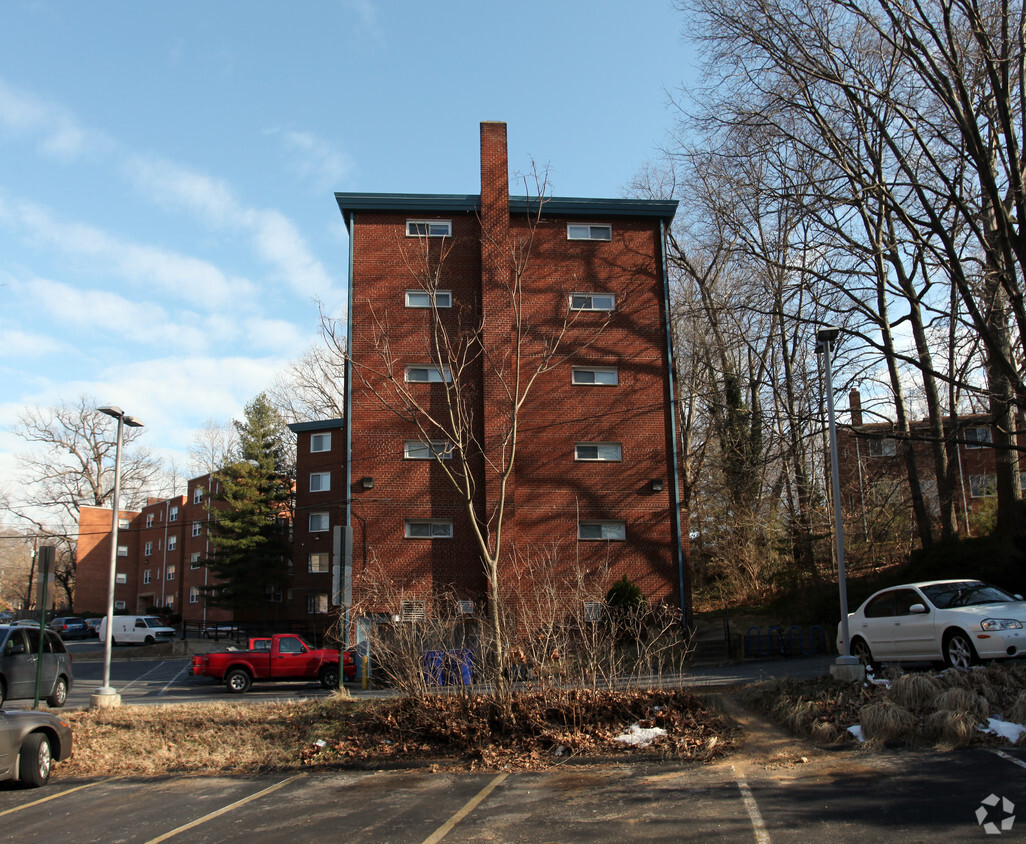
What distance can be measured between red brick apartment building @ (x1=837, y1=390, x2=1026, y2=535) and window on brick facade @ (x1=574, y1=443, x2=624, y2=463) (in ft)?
23.1

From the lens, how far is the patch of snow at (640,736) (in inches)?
412

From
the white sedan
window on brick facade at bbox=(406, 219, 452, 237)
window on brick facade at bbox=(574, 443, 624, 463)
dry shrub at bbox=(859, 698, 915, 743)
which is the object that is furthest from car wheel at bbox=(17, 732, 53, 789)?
window on brick facade at bbox=(406, 219, 452, 237)

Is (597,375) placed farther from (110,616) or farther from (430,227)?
(110,616)

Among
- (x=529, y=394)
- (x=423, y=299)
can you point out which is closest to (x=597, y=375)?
(x=529, y=394)

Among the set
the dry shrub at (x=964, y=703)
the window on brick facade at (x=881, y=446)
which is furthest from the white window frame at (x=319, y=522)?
the dry shrub at (x=964, y=703)

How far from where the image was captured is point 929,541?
937 inches

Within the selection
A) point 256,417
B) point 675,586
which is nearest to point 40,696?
point 675,586

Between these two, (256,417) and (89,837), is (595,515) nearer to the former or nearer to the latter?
(89,837)

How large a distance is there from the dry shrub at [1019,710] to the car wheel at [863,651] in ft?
12.6

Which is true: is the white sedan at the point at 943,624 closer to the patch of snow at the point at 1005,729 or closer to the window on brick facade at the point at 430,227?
the patch of snow at the point at 1005,729

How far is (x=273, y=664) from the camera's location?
21125 millimetres

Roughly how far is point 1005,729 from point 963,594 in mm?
3897

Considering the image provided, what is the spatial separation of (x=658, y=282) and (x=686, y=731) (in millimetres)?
19233

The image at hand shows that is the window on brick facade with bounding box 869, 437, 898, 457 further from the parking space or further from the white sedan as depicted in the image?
the parking space
